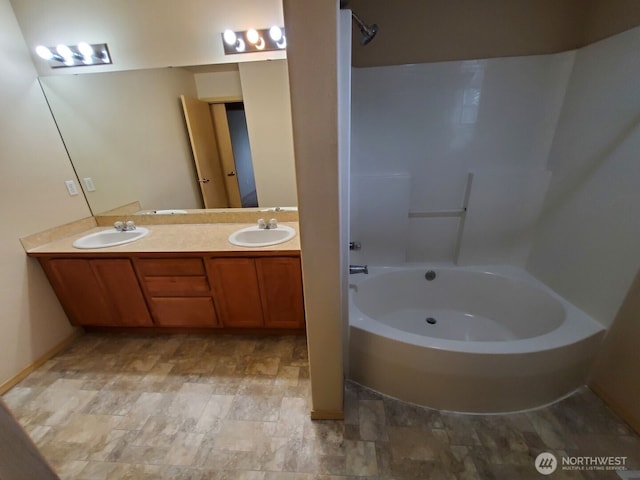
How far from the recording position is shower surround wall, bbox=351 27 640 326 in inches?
51.8

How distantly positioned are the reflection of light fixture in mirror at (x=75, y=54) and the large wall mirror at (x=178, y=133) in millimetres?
82

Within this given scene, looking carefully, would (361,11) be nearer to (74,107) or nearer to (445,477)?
(74,107)

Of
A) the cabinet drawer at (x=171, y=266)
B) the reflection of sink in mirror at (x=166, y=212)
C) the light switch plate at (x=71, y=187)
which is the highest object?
the light switch plate at (x=71, y=187)

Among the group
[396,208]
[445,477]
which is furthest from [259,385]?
[396,208]

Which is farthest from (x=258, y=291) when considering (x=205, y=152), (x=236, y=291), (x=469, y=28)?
(x=469, y=28)

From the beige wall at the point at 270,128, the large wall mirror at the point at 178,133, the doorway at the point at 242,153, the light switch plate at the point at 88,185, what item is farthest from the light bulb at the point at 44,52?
the beige wall at the point at 270,128

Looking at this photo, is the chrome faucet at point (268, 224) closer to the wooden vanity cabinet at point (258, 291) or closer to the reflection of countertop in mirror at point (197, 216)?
the reflection of countertop in mirror at point (197, 216)

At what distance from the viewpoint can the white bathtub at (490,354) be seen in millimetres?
1277

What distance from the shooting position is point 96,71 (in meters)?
1.85

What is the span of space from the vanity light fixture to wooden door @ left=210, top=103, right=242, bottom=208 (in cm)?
38

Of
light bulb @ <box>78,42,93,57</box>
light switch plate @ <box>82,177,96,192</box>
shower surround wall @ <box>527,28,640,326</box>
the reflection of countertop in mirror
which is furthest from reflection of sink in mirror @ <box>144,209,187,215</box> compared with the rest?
shower surround wall @ <box>527,28,640,326</box>

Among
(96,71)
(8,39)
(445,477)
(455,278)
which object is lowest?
(445,477)

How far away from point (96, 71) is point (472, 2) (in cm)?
260

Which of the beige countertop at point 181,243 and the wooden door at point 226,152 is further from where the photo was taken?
the wooden door at point 226,152
